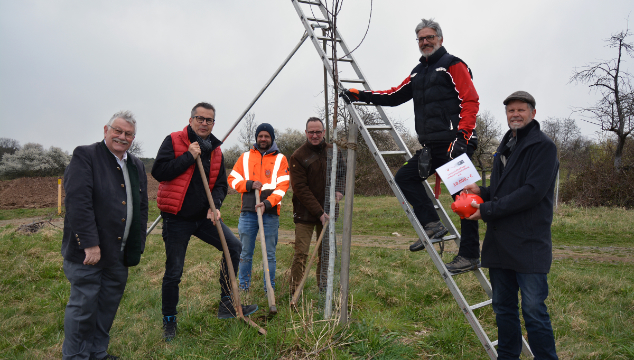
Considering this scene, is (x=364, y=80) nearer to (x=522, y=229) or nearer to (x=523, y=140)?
(x=523, y=140)

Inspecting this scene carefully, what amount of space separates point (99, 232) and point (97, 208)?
20cm

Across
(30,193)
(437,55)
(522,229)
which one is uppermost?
(437,55)

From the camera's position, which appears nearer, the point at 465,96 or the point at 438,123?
the point at 465,96

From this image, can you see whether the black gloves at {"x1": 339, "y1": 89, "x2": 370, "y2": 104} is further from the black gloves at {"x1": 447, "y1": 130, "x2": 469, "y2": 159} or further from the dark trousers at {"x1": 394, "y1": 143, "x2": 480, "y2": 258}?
the black gloves at {"x1": 447, "y1": 130, "x2": 469, "y2": 159}

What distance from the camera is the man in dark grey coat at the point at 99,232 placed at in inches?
122

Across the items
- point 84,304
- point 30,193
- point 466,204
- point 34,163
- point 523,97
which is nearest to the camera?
point 523,97

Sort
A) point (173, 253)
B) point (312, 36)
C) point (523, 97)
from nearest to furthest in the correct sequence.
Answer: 1. point (523, 97)
2. point (173, 253)
3. point (312, 36)

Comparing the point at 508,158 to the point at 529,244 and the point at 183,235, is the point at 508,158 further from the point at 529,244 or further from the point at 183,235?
the point at 183,235

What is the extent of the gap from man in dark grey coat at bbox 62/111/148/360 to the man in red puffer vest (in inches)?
12.2

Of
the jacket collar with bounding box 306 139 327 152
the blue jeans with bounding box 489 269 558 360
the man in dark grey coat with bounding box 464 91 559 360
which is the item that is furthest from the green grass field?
the jacket collar with bounding box 306 139 327 152

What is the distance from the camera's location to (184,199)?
392 cm

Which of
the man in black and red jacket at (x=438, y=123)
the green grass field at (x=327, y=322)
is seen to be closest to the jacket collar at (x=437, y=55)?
the man in black and red jacket at (x=438, y=123)

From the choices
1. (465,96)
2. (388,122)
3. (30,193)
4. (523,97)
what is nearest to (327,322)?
(388,122)

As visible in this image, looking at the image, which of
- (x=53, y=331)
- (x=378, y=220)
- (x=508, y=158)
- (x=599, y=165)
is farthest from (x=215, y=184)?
(x=599, y=165)
